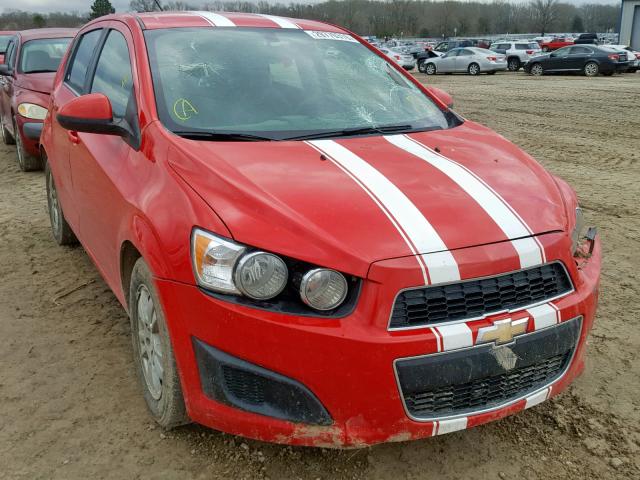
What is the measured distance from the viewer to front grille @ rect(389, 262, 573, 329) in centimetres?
205

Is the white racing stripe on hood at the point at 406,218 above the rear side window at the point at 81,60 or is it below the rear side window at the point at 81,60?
below

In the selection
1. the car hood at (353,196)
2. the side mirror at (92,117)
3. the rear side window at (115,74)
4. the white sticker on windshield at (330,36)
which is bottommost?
the car hood at (353,196)

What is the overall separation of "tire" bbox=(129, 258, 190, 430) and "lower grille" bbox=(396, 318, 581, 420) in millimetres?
859

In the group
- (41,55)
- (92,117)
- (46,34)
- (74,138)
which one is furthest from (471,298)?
(46,34)

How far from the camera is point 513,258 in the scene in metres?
2.17

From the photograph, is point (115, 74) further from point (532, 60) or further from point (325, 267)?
point (532, 60)

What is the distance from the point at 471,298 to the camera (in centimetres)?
211

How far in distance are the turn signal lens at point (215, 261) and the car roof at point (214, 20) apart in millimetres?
1623

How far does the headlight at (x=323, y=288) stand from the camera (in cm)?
204

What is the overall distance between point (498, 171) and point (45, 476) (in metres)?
2.11

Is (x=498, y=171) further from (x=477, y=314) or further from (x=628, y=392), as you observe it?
(x=628, y=392)

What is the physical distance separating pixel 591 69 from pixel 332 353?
86.9 ft

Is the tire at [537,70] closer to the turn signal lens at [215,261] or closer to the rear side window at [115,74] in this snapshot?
the rear side window at [115,74]

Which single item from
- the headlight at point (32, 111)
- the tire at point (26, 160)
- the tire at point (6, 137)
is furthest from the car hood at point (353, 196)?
the tire at point (6, 137)
